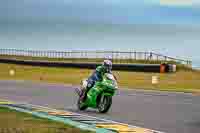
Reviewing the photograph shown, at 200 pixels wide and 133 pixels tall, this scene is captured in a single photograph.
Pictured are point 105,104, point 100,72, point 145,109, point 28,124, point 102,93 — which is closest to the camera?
point 28,124

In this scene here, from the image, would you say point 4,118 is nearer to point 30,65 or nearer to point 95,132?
point 95,132

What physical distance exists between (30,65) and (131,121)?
59.3m

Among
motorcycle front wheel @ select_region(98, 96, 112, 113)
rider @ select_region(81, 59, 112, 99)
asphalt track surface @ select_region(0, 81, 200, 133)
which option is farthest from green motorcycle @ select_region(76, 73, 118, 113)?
asphalt track surface @ select_region(0, 81, 200, 133)

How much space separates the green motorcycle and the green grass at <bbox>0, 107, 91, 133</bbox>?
225 cm

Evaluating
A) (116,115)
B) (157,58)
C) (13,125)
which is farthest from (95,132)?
(157,58)

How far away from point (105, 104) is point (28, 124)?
4178mm

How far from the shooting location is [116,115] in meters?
18.5

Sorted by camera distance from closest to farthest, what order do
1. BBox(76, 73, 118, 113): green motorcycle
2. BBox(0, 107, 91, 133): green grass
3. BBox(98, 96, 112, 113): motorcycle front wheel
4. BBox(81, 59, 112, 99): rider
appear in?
BBox(0, 107, 91, 133): green grass
BBox(76, 73, 118, 113): green motorcycle
BBox(81, 59, 112, 99): rider
BBox(98, 96, 112, 113): motorcycle front wheel

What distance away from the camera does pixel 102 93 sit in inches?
739

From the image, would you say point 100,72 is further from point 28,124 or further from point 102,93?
point 28,124

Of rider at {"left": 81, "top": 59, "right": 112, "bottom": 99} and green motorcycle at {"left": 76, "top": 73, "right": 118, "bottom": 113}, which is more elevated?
rider at {"left": 81, "top": 59, "right": 112, "bottom": 99}

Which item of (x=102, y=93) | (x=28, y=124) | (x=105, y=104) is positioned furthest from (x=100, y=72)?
(x=28, y=124)

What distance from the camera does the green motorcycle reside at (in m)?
18.5

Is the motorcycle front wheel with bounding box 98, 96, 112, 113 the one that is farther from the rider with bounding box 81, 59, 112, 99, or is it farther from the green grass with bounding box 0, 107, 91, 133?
the green grass with bounding box 0, 107, 91, 133
